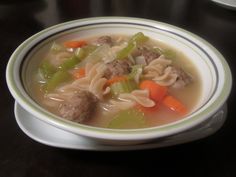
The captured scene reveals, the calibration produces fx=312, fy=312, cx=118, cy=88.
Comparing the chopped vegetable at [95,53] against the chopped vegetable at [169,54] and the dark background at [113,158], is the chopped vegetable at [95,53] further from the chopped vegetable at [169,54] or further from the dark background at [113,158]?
the dark background at [113,158]

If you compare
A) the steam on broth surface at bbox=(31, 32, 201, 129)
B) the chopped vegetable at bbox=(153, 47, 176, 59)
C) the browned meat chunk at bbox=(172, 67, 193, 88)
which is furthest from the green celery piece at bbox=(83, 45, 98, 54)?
the browned meat chunk at bbox=(172, 67, 193, 88)

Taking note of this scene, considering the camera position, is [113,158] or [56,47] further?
Result: [56,47]

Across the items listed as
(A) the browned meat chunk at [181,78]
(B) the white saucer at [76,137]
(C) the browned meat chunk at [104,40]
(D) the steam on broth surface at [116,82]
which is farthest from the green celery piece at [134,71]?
(B) the white saucer at [76,137]

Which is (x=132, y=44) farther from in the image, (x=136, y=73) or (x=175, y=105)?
(x=175, y=105)

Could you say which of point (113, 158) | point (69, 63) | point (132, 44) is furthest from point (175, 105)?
point (69, 63)

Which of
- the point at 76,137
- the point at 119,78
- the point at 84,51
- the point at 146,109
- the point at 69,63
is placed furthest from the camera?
the point at 84,51

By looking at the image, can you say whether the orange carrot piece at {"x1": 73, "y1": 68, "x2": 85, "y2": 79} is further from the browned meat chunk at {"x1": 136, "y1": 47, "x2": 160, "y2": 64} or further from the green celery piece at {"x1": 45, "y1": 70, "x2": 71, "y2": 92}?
the browned meat chunk at {"x1": 136, "y1": 47, "x2": 160, "y2": 64}
